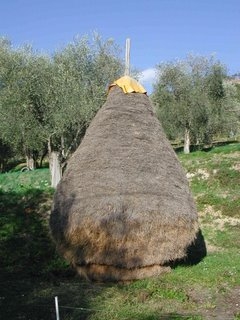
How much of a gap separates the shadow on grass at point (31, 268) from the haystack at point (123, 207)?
35.2 inches

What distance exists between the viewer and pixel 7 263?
1303 centimetres

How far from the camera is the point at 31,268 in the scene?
12641 millimetres

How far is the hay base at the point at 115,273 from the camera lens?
410 inches

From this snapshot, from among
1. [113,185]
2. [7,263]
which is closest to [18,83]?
[7,263]

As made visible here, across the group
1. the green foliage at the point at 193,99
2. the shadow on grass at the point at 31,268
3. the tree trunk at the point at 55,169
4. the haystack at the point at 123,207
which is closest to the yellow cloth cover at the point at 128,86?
the haystack at the point at 123,207

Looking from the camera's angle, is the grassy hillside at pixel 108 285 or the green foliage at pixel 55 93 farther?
the green foliage at pixel 55 93

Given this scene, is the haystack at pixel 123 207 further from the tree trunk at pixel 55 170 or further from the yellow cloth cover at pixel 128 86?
the tree trunk at pixel 55 170

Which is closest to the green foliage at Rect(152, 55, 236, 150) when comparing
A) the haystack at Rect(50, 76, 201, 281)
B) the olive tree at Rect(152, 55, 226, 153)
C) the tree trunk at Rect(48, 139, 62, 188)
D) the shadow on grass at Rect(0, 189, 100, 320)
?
the olive tree at Rect(152, 55, 226, 153)

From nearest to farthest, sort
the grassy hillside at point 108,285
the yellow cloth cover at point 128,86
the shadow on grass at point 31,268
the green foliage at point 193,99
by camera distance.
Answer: the grassy hillside at point 108,285 < the shadow on grass at point 31,268 < the yellow cloth cover at point 128,86 < the green foliage at point 193,99

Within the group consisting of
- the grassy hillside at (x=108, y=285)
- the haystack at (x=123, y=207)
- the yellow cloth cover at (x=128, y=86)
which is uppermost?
the yellow cloth cover at (x=128, y=86)

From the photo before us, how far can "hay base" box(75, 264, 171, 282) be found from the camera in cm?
1042

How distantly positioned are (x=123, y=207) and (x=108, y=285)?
1767 mm

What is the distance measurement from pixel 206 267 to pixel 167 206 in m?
2.26

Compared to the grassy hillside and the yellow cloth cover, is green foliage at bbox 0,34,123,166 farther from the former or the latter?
the yellow cloth cover
